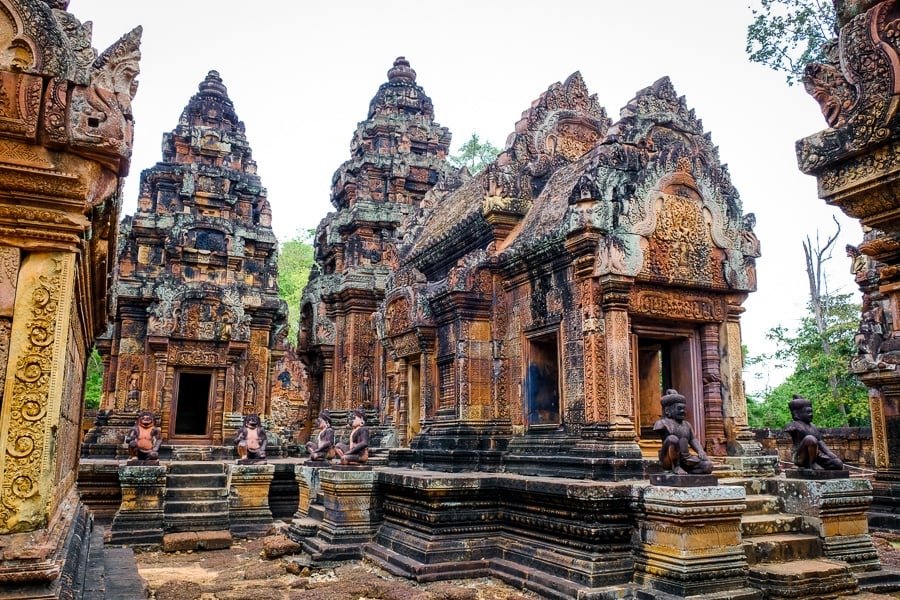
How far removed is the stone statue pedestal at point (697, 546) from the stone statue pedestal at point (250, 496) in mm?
7920

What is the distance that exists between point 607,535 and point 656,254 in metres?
3.39

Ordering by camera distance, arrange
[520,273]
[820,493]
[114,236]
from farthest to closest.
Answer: [520,273], [820,493], [114,236]

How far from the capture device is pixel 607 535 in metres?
6.80

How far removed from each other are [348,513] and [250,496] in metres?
3.80

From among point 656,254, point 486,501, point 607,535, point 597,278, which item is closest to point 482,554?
point 486,501

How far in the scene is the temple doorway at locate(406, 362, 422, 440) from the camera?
39.4ft

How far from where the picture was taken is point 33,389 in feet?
11.5

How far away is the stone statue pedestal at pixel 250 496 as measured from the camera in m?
12.4

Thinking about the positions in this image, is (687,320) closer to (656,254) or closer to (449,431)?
(656,254)

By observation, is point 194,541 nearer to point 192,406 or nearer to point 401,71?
point 192,406

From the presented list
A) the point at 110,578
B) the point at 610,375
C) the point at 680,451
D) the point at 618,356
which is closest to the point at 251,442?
the point at 110,578

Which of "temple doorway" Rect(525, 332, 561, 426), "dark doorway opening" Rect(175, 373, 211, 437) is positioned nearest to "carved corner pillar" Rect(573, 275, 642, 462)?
"temple doorway" Rect(525, 332, 561, 426)

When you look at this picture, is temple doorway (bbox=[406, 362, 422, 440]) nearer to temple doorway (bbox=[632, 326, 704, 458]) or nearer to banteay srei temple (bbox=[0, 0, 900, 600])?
banteay srei temple (bbox=[0, 0, 900, 600])

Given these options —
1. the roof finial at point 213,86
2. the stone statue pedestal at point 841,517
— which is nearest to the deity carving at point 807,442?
the stone statue pedestal at point 841,517
